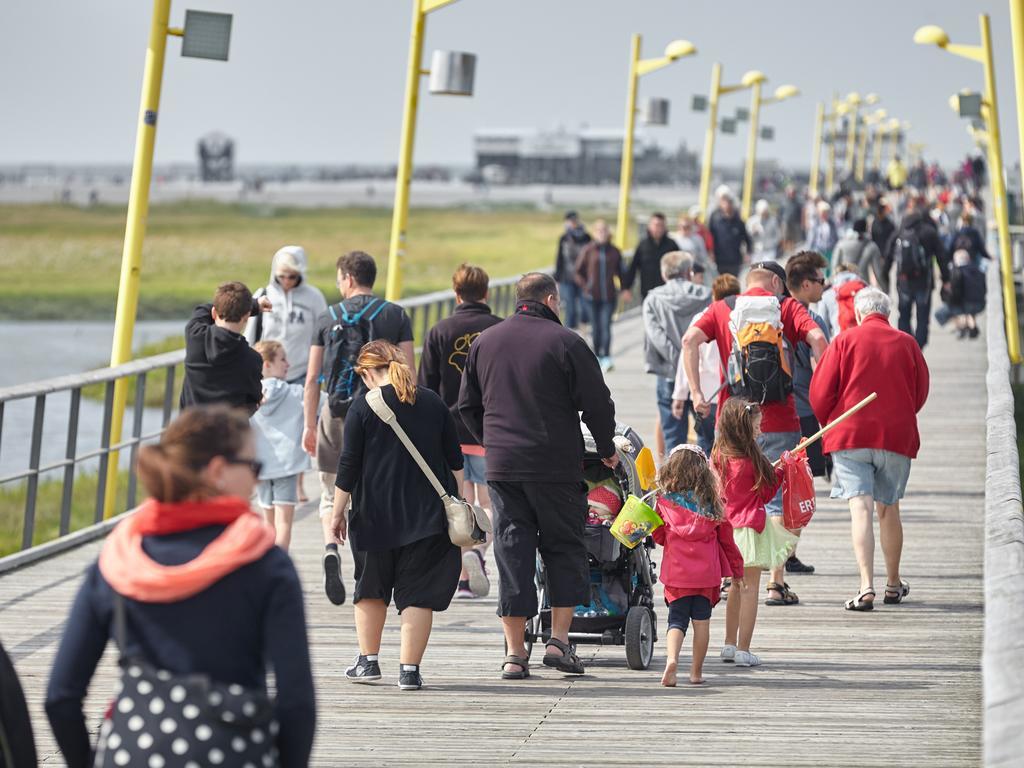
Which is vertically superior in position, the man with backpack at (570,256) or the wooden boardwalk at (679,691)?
the man with backpack at (570,256)

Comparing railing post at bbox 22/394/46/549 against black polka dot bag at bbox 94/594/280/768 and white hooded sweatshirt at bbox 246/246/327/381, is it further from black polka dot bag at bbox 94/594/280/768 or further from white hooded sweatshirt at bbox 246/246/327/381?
black polka dot bag at bbox 94/594/280/768

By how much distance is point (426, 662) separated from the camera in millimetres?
9031

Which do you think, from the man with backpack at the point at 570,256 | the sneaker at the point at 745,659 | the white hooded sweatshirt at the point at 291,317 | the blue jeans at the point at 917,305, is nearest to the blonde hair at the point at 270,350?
the white hooded sweatshirt at the point at 291,317

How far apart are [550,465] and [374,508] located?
33.5 inches

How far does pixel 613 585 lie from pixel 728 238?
19.1m

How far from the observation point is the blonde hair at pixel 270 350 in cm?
1065

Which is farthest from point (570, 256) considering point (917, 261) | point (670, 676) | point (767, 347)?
point (670, 676)

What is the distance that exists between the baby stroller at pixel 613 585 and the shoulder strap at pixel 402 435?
3.46 ft

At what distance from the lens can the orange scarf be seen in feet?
12.9

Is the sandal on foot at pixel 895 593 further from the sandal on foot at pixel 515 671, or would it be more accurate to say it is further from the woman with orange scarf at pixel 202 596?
the woman with orange scarf at pixel 202 596

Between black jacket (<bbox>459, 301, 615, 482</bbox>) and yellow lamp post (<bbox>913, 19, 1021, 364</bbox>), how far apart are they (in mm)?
17980

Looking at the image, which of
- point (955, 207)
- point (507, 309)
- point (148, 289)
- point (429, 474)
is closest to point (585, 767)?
point (429, 474)

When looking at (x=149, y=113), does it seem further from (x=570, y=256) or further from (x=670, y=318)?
(x=570, y=256)

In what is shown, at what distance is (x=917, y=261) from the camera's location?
20078 mm
